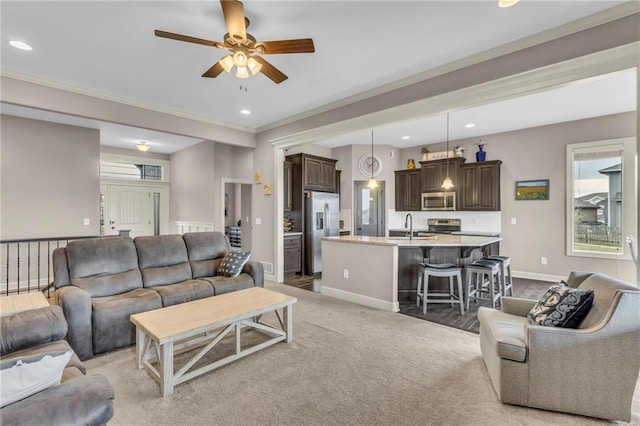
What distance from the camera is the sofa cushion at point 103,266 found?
9.90 ft

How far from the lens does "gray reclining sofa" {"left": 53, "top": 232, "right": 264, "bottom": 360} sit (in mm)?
2615

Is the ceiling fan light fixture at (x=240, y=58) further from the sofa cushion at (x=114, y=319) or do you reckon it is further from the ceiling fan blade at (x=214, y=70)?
the sofa cushion at (x=114, y=319)

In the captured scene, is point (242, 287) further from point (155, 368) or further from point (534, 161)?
point (534, 161)

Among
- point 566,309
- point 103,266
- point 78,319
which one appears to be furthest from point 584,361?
point 103,266

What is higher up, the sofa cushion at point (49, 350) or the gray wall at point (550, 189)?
the gray wall at point (550, 189)

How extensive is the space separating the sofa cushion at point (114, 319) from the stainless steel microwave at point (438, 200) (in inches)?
230

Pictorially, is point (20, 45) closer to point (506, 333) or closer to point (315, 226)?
point (315, 226)

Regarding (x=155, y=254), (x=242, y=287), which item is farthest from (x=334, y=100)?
(x=155, y=254)

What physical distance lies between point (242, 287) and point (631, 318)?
3.50m

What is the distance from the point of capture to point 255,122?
17.7 ft

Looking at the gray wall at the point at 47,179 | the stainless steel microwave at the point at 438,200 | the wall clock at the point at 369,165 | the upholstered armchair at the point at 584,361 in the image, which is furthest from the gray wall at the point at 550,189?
the gray wall at the point at 47,179

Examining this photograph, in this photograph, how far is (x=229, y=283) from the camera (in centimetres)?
364

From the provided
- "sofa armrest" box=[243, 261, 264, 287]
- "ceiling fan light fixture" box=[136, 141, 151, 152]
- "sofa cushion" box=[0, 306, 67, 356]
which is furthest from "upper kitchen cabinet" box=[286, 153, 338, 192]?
"sofa cushion" box=[0, 306, 67, 356]

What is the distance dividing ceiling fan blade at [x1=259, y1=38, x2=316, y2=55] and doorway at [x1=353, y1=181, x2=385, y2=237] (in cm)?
508
